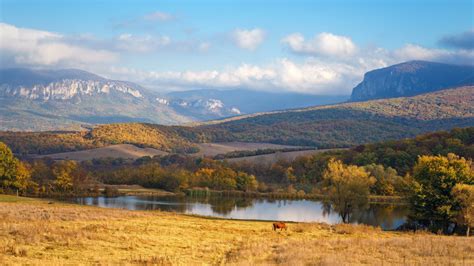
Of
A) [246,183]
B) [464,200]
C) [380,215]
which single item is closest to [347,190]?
[380,215]

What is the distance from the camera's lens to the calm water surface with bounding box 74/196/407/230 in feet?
221

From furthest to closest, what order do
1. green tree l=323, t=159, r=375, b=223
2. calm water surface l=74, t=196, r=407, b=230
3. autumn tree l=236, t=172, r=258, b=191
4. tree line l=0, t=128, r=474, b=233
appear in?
autumn tree l=236, t=172, r=258, b=191, calm water surface l=74, t=196, r=407, b=230, green tree l=323, t=159, r=375, b=223, tree line l=0, t=128, r=474, b=233

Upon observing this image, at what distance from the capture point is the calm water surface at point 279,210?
67438 mm

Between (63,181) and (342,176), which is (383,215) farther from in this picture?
(63,181)

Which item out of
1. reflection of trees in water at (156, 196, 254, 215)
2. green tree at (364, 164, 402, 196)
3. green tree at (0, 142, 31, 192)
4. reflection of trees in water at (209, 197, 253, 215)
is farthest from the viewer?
green tree at (364, 164, 402, 196)

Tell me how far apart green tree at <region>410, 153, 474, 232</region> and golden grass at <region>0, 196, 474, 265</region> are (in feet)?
59.8

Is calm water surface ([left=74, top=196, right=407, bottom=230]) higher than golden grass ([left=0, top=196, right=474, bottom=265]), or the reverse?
golden grass ([left=0, top=196, right=474, bottom=265])

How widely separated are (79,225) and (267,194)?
2968 inches

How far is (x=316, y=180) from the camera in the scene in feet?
423

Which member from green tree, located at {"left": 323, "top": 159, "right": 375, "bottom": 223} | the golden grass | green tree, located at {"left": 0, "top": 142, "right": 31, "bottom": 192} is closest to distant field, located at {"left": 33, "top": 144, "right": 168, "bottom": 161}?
green tree, located at {"left": 0, "top": 142, "right": 31, "bottom": 192}

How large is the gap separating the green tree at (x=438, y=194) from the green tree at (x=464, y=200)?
63 cm

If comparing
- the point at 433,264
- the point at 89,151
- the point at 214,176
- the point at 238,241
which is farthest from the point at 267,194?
the point at 89,151

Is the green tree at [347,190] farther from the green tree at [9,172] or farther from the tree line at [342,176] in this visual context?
the green tree at [9,172]

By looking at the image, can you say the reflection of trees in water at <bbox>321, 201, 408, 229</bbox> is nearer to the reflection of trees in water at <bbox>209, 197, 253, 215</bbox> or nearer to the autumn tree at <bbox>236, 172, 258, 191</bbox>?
the reflection of trees in water at <bbox>209, 197, 253, 215</bbox>
